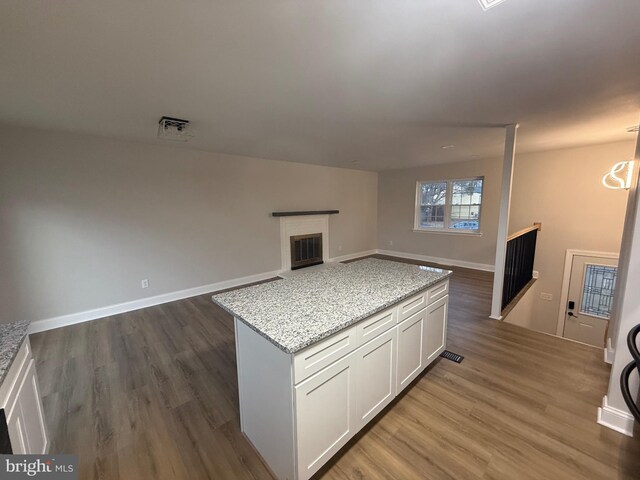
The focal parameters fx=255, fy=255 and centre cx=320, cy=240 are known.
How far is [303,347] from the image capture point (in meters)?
1.15

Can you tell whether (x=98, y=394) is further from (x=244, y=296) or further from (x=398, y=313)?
(x=398, y=313)

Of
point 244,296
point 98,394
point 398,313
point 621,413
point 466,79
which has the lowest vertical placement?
point 98,394

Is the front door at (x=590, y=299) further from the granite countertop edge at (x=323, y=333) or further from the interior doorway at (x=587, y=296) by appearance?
the granite countertop edge at (x=323, y=333)

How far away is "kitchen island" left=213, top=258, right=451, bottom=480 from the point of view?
4.08 feet

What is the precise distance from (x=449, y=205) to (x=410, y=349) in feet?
15.9

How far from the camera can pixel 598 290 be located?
14.2 feet

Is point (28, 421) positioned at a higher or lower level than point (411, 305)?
lower

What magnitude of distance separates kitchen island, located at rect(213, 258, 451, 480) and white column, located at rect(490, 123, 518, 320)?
1.69m

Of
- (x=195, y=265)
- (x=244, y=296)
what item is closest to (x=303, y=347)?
(x=244, y=296)

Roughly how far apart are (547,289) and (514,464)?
4568mm

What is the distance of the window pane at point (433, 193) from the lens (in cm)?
600

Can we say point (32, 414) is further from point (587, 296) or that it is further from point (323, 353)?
point (587, 296)

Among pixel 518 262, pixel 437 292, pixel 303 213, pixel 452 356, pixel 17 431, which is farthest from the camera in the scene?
pixel 303 213

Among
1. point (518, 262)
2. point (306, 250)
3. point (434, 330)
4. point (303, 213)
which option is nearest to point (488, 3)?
point (434, 330)
